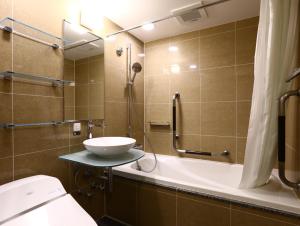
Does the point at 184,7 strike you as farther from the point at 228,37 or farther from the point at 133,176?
the point at 133,176

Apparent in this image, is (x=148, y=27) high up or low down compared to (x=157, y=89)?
up

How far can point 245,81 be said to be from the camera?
6.44 feet

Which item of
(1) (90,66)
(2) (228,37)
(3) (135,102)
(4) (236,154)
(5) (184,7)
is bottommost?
(4) (236,154)

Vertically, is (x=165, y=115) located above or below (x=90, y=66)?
below

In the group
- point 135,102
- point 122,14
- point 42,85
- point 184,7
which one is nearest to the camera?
point 42,85

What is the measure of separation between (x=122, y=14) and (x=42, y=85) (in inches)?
44.9

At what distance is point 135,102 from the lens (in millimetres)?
2418

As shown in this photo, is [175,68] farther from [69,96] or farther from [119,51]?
[69,96]

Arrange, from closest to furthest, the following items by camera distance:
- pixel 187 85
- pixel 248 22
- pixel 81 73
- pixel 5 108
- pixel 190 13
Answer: pixel 5 108, pixel 81 73, pixel 190 13, pixel 248 22, pixel 187 85

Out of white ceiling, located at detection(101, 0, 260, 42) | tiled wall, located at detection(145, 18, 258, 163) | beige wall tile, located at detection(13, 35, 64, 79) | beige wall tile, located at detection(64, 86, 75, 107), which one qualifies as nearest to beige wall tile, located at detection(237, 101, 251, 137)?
tiled wall, located at detection(145, 18, 258, 163)

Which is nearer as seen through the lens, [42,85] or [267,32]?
[267,32]

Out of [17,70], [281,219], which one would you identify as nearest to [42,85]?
[17,70]

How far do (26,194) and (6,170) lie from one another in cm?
29

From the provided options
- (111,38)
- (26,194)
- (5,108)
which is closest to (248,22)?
(111,38)
